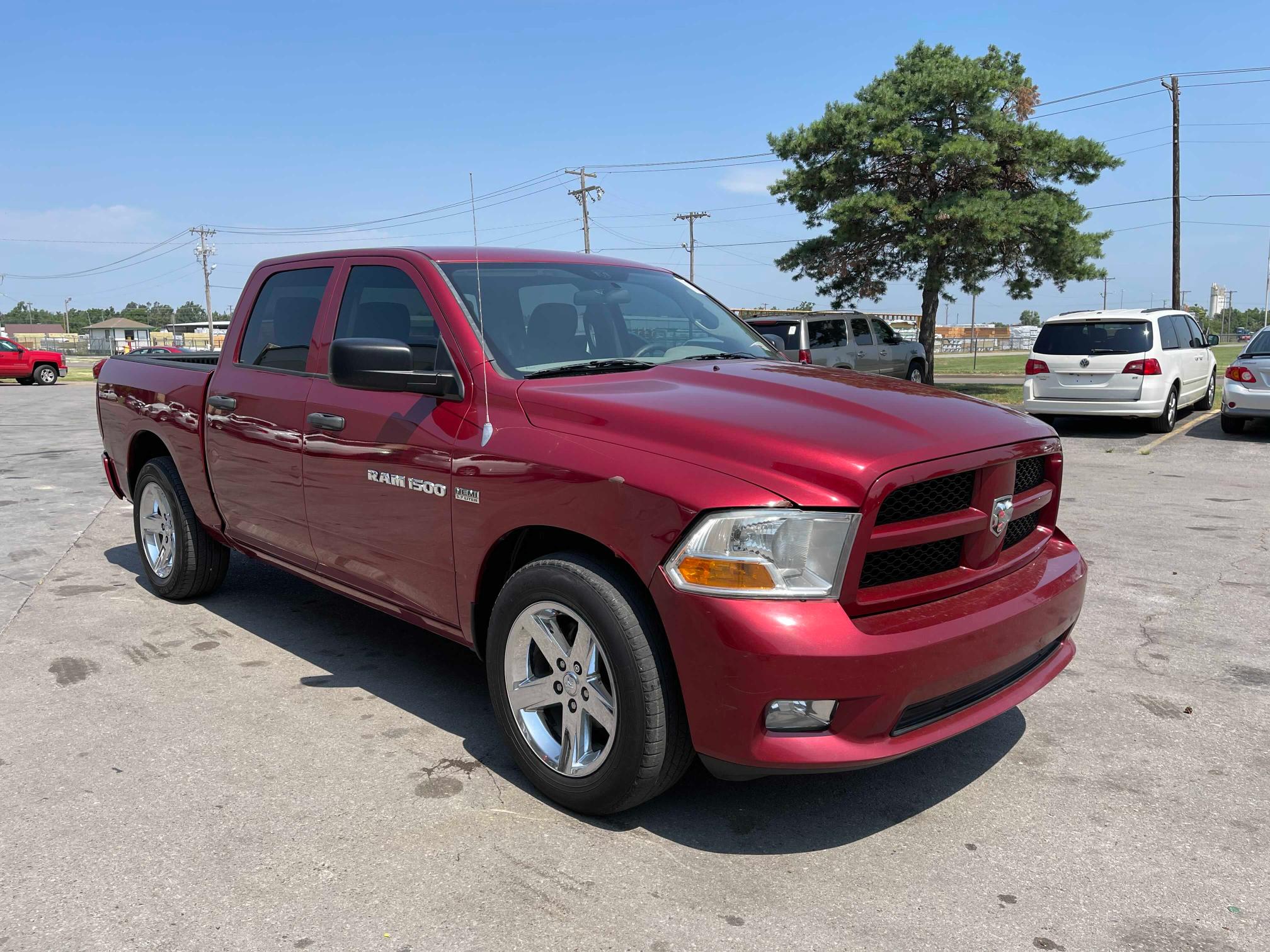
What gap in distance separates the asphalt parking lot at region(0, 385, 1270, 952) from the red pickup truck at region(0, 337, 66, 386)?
33707 mm

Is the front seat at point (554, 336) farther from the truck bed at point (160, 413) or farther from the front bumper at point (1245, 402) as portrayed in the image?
the front bumper at point (1245, 402)

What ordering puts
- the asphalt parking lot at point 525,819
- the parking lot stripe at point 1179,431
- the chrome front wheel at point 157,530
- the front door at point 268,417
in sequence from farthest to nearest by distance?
the parking lot stripe at point 1179,431
the chrome front wheel at point 157,530
the front door at point 268,417
the asphalt parking lot at point 525,819

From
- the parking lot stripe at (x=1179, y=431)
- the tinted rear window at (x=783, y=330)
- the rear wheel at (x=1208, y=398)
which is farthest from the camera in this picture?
the tinted rear window at (x=783, y=330)

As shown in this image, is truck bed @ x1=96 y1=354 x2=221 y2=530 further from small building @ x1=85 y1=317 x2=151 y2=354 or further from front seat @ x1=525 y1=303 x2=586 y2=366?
small building @ x1=85 y1=317 x2=151 y2=354

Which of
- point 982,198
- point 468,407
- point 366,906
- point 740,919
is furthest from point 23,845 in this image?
point 982,198

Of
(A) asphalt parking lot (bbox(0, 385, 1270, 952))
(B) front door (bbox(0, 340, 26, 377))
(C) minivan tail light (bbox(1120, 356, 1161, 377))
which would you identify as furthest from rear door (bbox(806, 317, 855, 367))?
(B) front door (bbox(0, 340, 26, 377))

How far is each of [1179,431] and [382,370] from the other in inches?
545

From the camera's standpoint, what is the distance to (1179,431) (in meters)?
14.1

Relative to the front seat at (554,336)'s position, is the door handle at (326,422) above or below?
below

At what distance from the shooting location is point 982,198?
74.7 ft

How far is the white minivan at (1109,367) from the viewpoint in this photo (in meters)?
13.2

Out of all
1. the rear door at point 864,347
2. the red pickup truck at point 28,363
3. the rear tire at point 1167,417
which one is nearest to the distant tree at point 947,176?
the rear door at point 864,347

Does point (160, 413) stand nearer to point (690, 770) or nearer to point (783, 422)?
point (690, 770)

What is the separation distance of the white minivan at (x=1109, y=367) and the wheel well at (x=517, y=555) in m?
12.0
